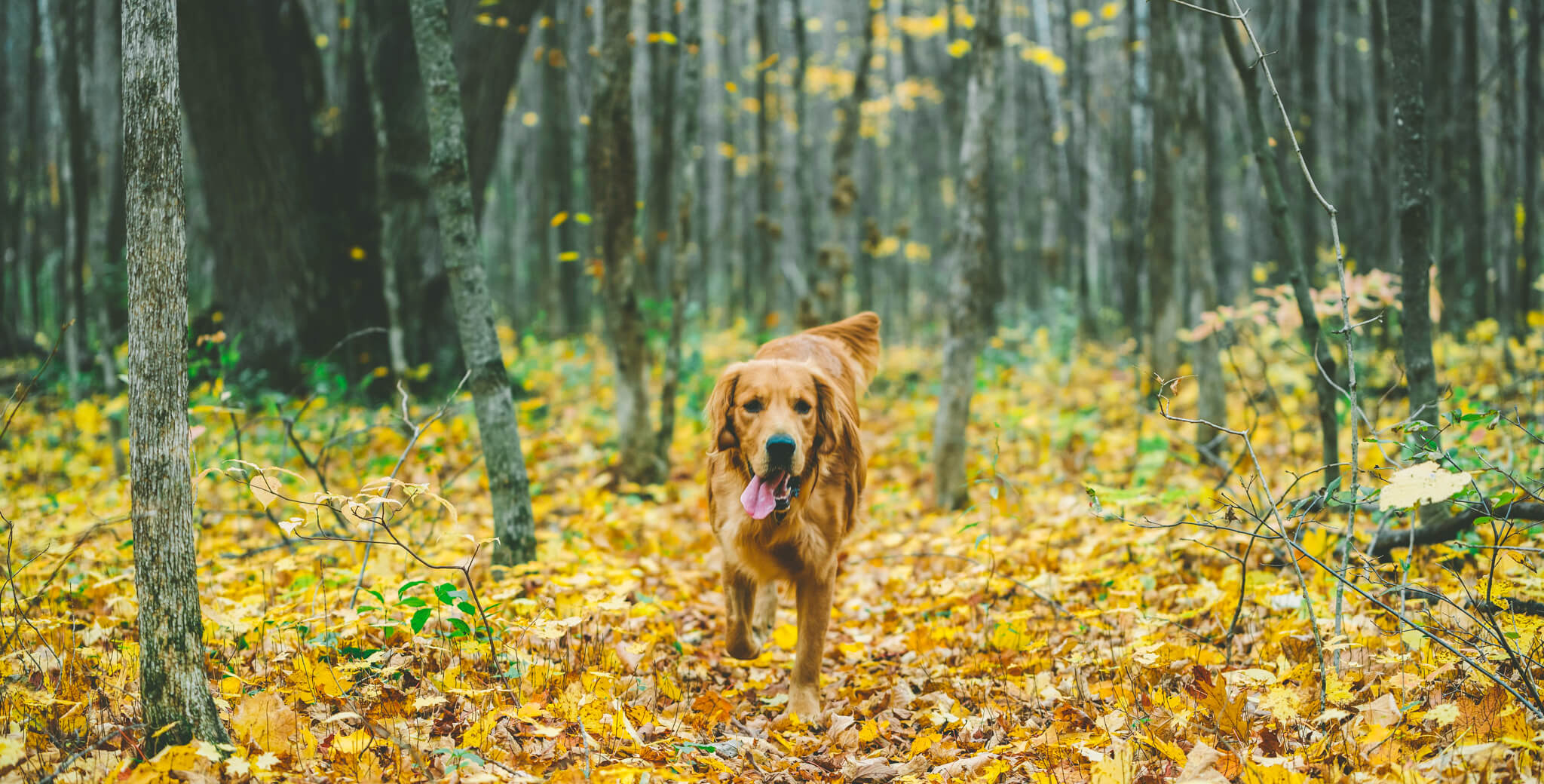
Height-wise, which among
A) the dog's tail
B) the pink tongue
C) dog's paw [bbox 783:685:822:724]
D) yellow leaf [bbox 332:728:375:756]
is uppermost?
the dog's tail

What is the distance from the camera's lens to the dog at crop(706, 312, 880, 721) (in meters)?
3.45

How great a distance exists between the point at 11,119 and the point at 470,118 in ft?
69.2

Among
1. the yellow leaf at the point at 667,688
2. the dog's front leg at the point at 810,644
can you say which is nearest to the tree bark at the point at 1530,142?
the dog's front leg at the point at 810,644

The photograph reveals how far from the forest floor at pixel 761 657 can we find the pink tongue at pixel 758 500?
2.08 feet

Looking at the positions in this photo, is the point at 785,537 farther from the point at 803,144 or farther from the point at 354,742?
the point at 803,144

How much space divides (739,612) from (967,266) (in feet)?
10.4

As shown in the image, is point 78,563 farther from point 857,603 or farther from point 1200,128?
point 1200,128

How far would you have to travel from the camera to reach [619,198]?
20.7ft

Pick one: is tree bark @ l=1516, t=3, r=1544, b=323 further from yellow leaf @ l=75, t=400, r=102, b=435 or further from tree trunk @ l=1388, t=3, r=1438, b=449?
yellow leaf @ l=75, t=400, r=102, b=435

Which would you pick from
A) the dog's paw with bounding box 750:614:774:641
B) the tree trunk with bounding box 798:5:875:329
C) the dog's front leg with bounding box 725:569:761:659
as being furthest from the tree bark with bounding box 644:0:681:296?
the dog's front leg with bounding box 725:569:761:659

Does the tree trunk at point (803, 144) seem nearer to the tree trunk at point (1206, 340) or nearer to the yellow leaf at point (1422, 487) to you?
the tree trunk at point (1206, 340)

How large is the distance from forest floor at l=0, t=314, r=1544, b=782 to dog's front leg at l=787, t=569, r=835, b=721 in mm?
88

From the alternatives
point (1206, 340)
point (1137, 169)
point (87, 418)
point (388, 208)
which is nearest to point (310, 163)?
point (388, 208)

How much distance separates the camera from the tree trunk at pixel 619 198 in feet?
20.1
